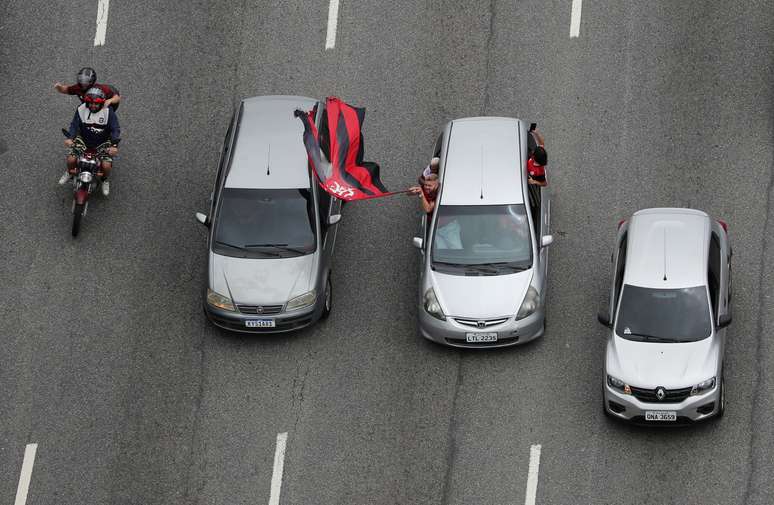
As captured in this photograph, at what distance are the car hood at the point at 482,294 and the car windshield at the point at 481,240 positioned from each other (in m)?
0.13

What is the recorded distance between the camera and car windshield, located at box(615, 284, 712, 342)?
69.4 feet

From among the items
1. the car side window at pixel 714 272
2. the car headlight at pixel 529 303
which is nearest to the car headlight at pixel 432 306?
the car headlight at pixel 529 303

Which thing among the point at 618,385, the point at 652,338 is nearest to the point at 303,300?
the point at 618,385

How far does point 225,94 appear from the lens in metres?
25.9

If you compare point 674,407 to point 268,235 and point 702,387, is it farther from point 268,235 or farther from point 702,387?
point 268,235

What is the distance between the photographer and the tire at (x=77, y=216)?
24.0m

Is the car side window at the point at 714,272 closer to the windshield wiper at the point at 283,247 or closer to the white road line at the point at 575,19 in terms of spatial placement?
the white road line at the point at 575,19

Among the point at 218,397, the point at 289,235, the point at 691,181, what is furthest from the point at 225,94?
the point at 691,181

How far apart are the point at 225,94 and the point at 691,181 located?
28.6 ft

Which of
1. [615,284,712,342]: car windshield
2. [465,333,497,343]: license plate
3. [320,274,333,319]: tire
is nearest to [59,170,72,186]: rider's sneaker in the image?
[320,274,333,319]: tire

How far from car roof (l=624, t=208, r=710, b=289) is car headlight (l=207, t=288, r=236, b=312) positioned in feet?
20.9

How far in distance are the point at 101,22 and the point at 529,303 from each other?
34.5 ft

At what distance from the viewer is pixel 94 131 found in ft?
78.3

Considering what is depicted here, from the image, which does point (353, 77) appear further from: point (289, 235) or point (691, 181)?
point (691, 181)
